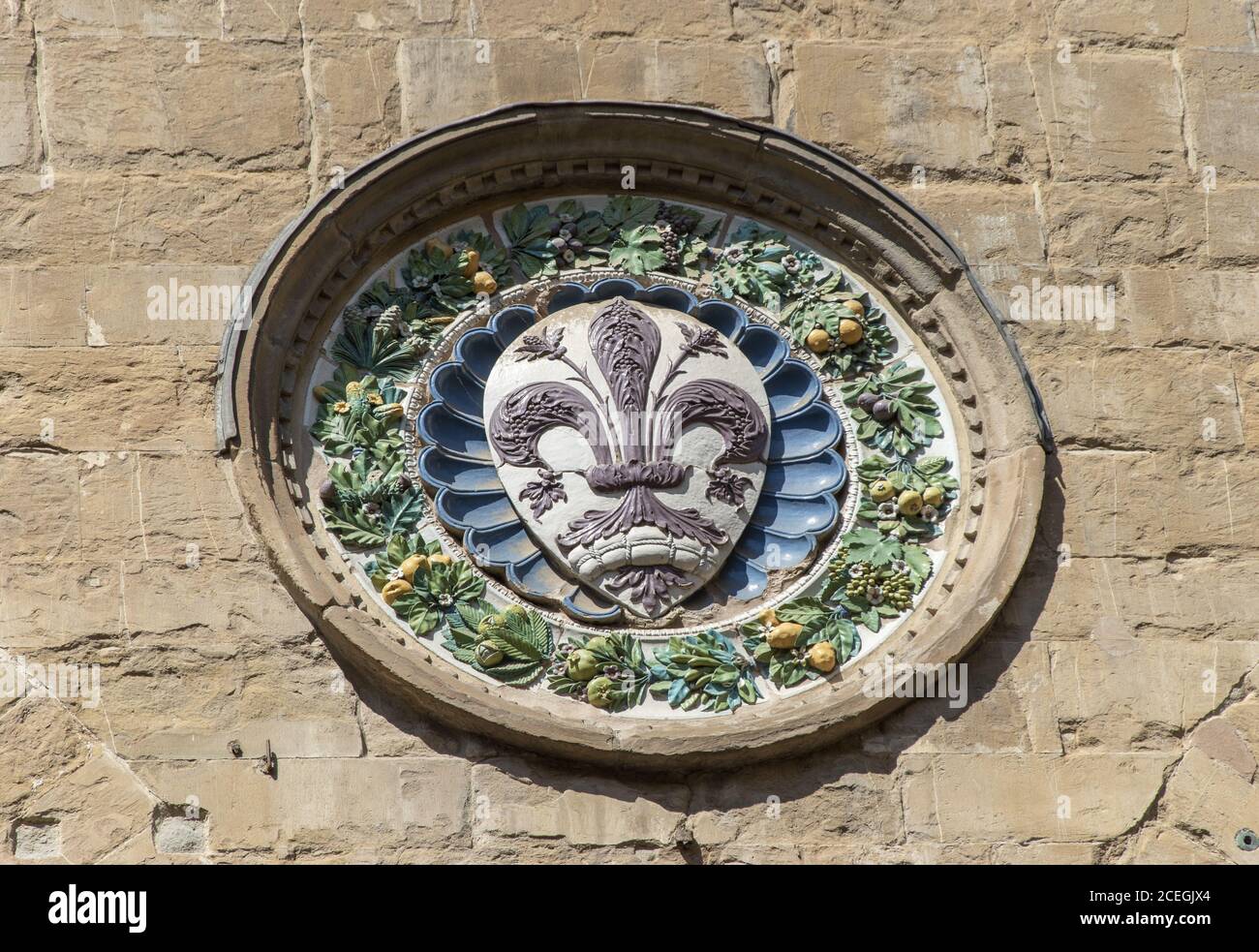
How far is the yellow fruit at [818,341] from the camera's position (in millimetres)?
9539

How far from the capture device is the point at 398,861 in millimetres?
8281

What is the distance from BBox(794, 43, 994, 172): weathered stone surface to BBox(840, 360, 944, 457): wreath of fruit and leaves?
936 mm

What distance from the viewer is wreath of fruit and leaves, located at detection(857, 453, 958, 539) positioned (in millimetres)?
9242

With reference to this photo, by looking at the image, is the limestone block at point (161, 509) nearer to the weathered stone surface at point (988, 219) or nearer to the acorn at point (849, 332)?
the acorn at point (849, 332)

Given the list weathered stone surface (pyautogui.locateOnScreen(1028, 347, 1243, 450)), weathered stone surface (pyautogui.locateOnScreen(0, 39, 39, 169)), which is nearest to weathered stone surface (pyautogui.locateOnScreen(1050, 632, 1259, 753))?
weathered stone surface (pyautogui.locateOnScreen(1028, 347, 1243, 450))

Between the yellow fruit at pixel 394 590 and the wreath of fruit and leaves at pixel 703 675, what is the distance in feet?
3.25

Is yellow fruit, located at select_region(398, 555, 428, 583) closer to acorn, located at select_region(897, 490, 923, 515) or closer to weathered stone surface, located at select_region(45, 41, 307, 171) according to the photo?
weathered stone surface, located at select_region(45, 41, 307, 171)

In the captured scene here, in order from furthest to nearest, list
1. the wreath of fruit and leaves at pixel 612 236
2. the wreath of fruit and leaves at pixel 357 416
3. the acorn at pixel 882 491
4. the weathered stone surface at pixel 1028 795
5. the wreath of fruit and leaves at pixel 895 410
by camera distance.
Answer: the wreath of fruit and leaves at pixel 612 236
the wreath of fruit and leaves at pixel 895 410
the acorn at pixel 882 491
the wreath of fruit and leaves at pixel 357 416
the weathered stone surface at pixel 1028 795

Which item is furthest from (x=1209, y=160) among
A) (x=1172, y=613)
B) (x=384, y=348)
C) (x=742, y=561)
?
(x=384, y=348)

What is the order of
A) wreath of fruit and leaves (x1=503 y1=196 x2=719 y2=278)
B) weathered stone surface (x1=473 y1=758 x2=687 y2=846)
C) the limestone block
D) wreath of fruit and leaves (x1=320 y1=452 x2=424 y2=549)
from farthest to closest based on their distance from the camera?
wreath of fruit and leaves (x1=503 y1=196 x2=719 y2=278) < wreath of fruit and leaves (x1=320 y1=452 x2=424 y2=549) < the limestone block < weathered stone surface (x1=473 y1=758 x2=687 y2=846)

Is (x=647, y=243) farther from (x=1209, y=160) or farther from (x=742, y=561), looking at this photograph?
(x=1209, y=160)

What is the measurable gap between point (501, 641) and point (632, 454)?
0.93 metres

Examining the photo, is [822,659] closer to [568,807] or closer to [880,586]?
[880,586]

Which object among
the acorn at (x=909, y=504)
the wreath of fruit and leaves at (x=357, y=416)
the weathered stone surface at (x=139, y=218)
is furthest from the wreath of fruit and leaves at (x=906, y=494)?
the weathered stone surface at (x=139, y=218)
